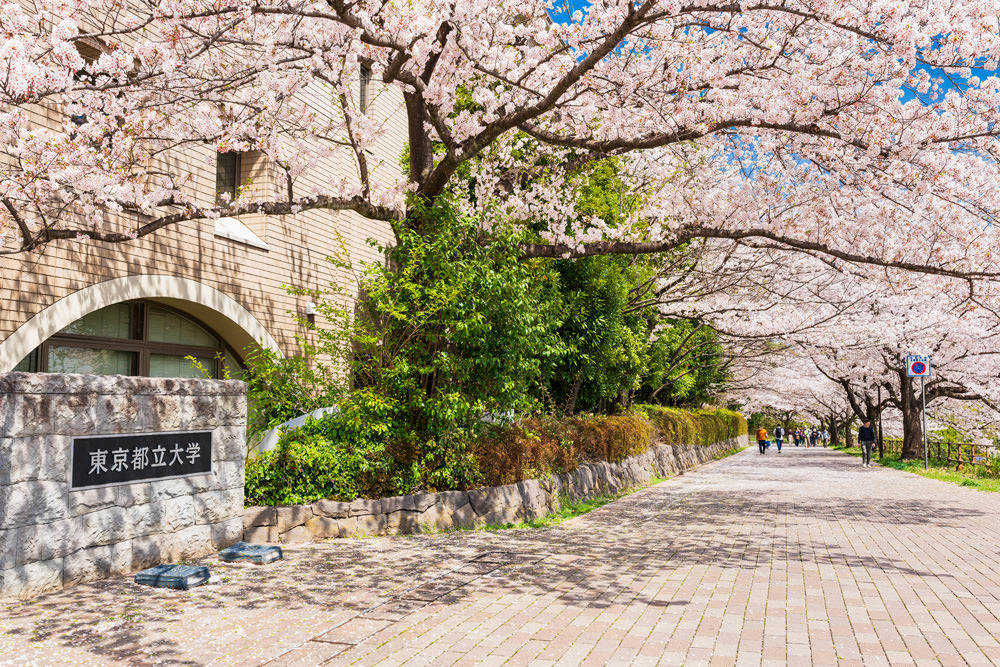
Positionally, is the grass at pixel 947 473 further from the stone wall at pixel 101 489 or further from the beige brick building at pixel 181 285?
the stone wall at pixel 101 489

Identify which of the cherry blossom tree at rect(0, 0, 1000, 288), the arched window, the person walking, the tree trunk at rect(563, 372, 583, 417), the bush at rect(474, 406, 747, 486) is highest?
the cherry blossom tree at rect(0, 0, 1000, 288)

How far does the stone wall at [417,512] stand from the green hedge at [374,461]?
0.17m

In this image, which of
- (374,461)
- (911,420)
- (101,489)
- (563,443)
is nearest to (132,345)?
(374,461)

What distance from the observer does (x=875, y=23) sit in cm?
715

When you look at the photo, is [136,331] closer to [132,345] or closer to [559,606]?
[132,345]

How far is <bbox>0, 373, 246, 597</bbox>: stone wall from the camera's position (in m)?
5.64

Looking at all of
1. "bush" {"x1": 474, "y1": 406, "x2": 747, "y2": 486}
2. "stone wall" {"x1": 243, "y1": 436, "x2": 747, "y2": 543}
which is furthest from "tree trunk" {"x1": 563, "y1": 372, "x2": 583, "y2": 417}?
"stone wall" {"x1": 243, "y1": 436, "x2": 747, "y2": 543}

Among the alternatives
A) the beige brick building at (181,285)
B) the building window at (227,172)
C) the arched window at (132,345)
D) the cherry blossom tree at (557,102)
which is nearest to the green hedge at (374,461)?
the arched window at (132,345)

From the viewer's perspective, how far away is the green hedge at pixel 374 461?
8.62 m

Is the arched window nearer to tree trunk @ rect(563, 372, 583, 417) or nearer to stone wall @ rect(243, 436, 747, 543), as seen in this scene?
stone wall @ rect(243, 436, 747, 543)

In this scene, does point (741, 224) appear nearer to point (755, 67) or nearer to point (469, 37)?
point (755, 67)

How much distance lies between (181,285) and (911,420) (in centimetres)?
2774

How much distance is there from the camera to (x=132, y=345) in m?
11.0

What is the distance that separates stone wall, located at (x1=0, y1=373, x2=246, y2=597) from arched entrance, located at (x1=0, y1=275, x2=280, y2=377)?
2.83 meters
